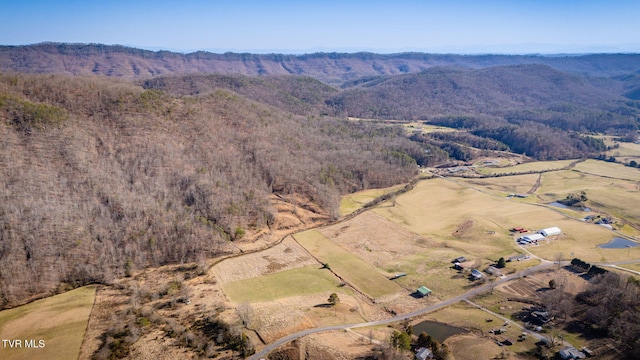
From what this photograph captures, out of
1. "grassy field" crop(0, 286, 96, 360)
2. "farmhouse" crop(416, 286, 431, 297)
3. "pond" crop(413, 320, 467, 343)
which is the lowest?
"pond" crop(413, 320, 467, 343)

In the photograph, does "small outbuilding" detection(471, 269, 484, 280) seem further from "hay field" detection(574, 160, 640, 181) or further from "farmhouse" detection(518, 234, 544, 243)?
"hay field" detection(574, 160, 640, 181)

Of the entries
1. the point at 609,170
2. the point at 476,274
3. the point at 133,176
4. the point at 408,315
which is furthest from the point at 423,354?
the point at 609,170

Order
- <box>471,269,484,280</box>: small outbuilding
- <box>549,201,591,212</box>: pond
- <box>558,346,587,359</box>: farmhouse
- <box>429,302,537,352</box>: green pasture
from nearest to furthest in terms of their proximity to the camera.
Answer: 1. <box>558,346,587,359</box>: farmhouse
2. <box>429,302,537,352</box>: green pasture
3. <box>471,269,484,280</box>: small outbuilding
4. <box>549,201,591,212</box>: pond

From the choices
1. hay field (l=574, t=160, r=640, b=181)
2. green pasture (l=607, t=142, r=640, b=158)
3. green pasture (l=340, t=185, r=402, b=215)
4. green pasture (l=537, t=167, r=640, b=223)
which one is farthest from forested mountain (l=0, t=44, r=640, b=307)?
green pasture (l=607, t=142, r=640, b=158)

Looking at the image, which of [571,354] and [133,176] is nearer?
[571,354]

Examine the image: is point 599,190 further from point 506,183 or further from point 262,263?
point 262,263

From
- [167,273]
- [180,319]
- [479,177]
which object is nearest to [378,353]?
[180,319]

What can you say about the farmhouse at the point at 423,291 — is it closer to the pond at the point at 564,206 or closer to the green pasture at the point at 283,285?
the green pasture at the point at 283,285
